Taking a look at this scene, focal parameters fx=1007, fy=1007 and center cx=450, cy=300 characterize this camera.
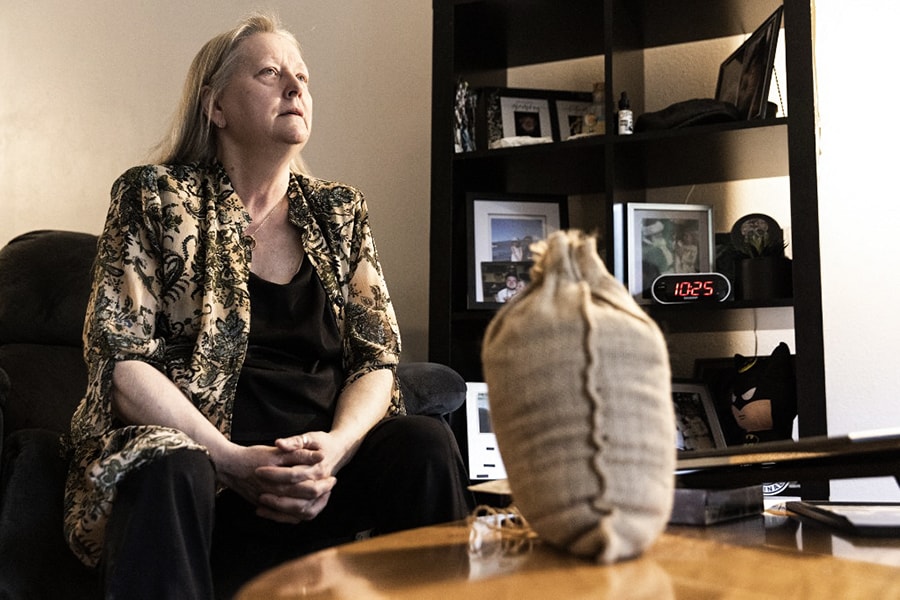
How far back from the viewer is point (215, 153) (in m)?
1.84

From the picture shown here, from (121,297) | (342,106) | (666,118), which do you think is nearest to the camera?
(121,297)

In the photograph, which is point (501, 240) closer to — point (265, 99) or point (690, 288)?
point (690, 288)

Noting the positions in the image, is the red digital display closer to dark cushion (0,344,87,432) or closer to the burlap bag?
dark cushion (0,344,87,432)

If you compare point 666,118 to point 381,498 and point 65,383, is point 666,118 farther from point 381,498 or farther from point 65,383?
point 65,383

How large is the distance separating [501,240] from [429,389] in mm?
609

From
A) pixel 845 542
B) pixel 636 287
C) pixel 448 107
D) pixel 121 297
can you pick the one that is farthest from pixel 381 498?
pixel 448 107

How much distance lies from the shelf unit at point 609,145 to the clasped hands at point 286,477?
3.10ft

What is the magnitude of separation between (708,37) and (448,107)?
71 cm

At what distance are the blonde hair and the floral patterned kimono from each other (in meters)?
0.07

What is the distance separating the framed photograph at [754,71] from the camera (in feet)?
7.15

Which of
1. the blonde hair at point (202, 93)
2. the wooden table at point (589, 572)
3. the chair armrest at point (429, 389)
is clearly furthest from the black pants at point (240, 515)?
the blonde hair at point (202, 93)

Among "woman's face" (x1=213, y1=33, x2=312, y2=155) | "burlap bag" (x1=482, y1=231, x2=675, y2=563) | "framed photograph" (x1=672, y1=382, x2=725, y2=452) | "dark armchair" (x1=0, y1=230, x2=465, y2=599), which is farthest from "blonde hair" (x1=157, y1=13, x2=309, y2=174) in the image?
"burlap bag" (x1=482, y1=231, x2=675, y2=563)

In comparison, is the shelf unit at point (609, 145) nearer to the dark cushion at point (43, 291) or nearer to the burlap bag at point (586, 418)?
the dark cushion at point (43, 291)

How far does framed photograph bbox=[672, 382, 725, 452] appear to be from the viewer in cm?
221
